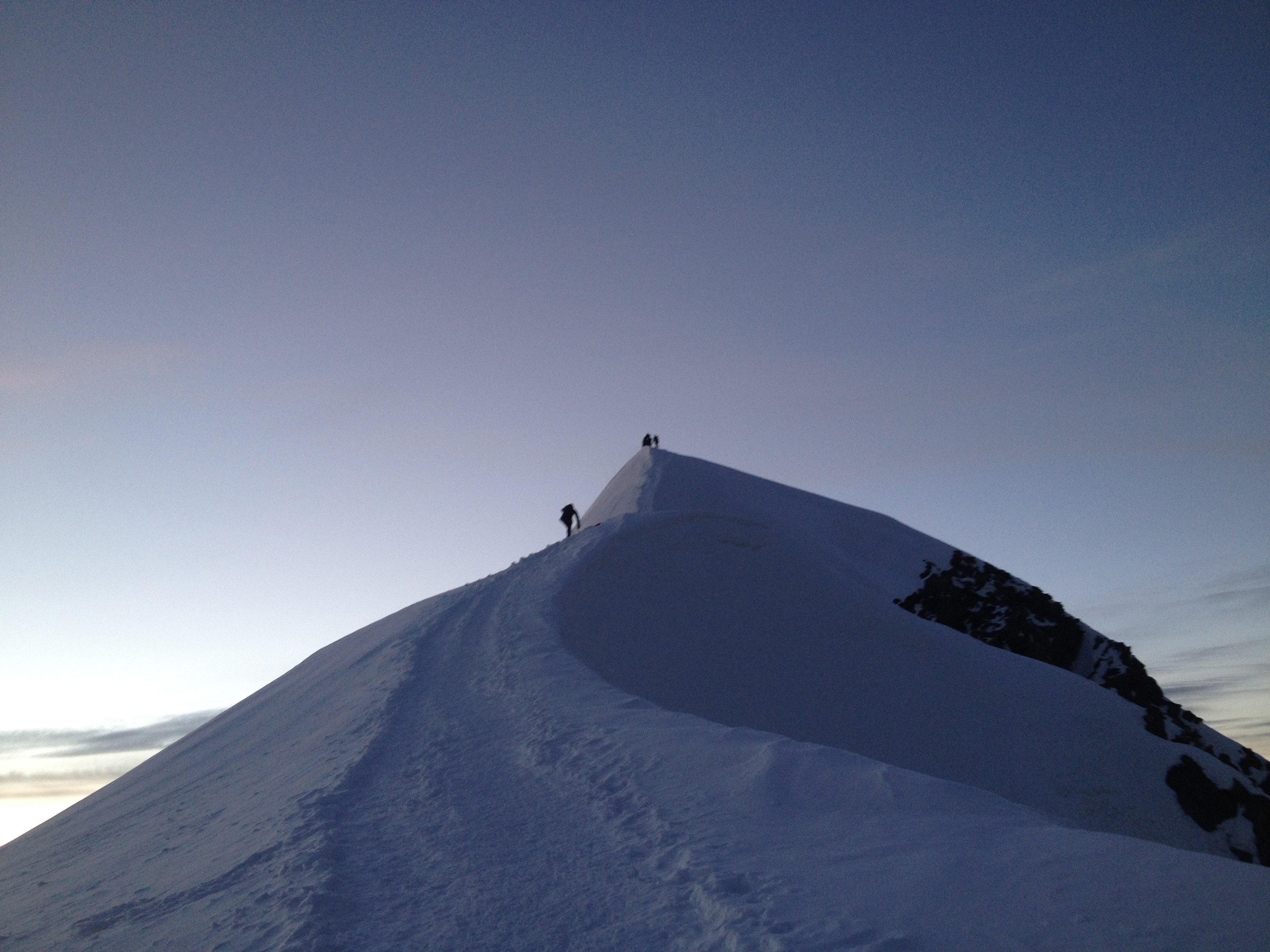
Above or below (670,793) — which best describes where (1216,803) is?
below

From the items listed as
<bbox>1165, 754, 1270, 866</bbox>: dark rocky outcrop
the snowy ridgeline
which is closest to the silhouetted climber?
the snowy ridgeline

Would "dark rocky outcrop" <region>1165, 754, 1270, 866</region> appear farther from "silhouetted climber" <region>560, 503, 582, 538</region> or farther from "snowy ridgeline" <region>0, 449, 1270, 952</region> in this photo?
"silhouetted climber" <region>560, 503, 582, 538</region>

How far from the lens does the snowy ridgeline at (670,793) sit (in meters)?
6.36

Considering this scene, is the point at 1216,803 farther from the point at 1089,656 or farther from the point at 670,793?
the point at 670,793

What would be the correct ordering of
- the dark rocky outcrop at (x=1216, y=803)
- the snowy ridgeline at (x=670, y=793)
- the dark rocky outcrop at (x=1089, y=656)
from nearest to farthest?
the snowy ridgeline at (x=670, y=793) → the dark rocky outcrop at (x=1216, y=803) → the dark rocky outcrop at (x=1089, y=656)

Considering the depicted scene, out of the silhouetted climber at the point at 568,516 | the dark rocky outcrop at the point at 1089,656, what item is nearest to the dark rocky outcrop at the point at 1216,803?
the dark rocky outcrop at the point at 1089,656

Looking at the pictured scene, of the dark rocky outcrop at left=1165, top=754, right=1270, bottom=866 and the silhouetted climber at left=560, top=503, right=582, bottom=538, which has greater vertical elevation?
the silhouetted climber at left=560, top=503, right=582, bottom=538

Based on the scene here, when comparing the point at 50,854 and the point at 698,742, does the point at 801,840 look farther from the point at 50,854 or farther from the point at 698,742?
the point at 50,854

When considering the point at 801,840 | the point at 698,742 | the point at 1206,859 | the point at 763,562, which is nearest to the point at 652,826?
the point at 801,840

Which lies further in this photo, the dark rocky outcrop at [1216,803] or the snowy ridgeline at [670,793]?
the dark rocky outcrop at [1216,803]

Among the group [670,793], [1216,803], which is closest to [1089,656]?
[1216,803]

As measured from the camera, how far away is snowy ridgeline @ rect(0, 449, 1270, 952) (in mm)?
6359

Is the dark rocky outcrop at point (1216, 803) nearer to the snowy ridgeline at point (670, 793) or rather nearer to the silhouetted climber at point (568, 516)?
the snowy ridgeline at point (670, 793)

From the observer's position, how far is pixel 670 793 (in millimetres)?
9156
